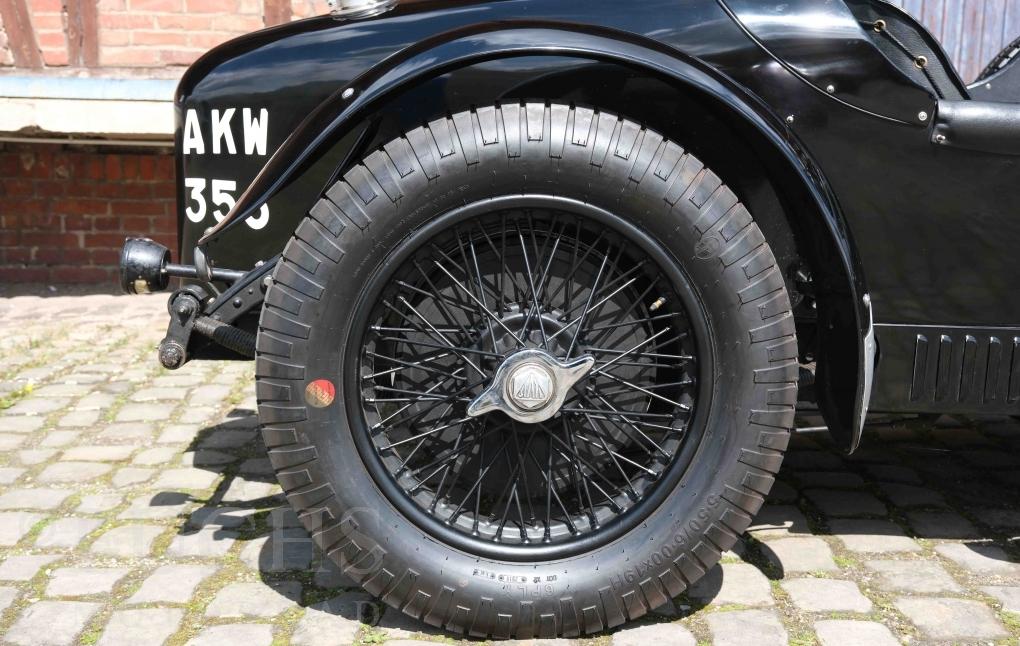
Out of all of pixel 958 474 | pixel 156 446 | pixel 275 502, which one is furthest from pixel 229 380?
pixel 958 474

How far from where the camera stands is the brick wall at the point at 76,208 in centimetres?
596

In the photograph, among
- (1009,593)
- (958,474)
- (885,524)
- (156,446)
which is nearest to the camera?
(1009,593)

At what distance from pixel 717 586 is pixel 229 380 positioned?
270 centimetres

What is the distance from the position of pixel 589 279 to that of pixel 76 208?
188 inches


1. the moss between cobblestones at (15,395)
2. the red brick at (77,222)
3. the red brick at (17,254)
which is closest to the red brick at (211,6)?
the red brick at (77,222)

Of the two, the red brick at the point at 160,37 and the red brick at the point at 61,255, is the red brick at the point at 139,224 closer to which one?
the red brick at the point at 61,255

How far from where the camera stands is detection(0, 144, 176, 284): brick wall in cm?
596

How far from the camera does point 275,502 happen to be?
2941 mm

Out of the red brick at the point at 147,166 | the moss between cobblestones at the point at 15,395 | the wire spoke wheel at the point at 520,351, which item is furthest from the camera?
the red brick at the point at 147,166

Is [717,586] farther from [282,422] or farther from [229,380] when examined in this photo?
[229,380]

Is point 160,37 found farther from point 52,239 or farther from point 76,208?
point 52,239

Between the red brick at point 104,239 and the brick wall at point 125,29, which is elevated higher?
the brick wall at point 125,29

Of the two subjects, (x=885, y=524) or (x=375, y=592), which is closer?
(x=375, y=592)

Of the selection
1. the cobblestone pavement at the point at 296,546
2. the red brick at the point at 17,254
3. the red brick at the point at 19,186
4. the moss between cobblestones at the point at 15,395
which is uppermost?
the red brick at the point at 19,186
